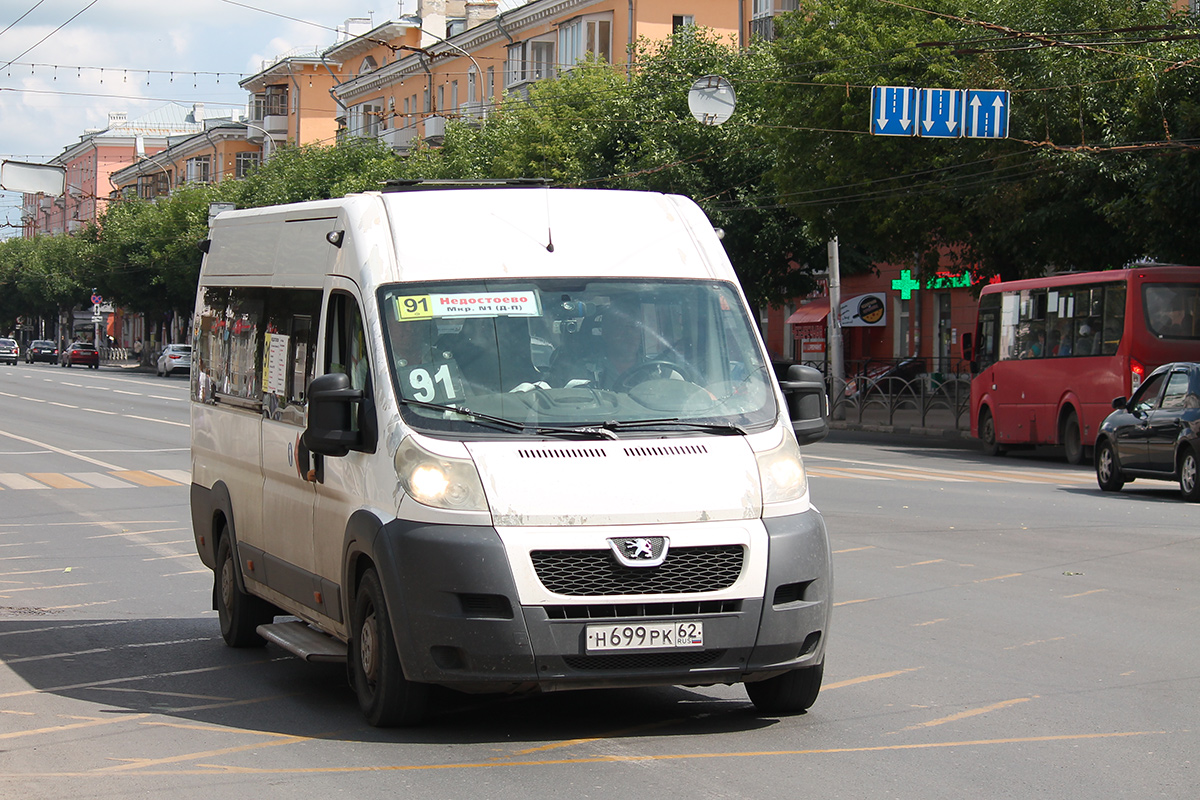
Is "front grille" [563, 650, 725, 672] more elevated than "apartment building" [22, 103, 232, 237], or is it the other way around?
"apartment building" [22, 103, 232, 237]

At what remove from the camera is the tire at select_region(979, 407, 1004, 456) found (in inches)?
1148

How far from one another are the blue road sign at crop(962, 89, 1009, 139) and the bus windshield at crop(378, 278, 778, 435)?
17.9m

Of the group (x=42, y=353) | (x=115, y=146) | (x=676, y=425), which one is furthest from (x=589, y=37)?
(x=115, y=146)

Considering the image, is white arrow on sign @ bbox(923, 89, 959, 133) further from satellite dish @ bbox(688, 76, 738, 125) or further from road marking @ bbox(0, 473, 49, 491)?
road marking @ bbox(0, 473, 49, 491)

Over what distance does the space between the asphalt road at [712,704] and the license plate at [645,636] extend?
39cm

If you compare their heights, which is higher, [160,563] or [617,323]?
[617,323]

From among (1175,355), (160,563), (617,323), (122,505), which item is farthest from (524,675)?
(1175,355)

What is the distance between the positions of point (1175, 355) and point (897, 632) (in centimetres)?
1801

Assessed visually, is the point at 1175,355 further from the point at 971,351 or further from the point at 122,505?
the point at 122,505

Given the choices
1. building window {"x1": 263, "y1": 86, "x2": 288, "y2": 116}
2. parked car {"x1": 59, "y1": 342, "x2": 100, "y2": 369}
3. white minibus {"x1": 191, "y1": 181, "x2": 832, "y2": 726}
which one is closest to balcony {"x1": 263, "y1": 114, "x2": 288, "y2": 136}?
building window {"x1": 263, "y1": 86, "x2": 288, "y2": 116}

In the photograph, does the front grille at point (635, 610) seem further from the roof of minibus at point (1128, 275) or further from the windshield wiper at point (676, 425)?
the roof of minibus at point (1128, 275)

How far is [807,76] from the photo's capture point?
109ft

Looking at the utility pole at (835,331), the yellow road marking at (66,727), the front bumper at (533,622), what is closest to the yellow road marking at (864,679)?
the front bumper at (533,622)

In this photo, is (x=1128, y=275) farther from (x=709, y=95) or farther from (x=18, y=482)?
(x=18, y=482)
